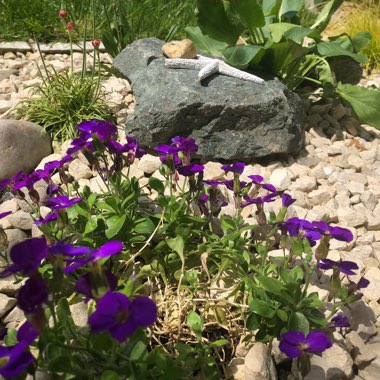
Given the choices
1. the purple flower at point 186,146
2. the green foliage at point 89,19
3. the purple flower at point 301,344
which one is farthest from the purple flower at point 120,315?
the green foliage at point 89,19

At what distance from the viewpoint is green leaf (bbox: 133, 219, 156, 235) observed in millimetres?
1624

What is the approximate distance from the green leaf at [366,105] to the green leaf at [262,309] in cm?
187

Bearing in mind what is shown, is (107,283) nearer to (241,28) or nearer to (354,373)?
(354,373)

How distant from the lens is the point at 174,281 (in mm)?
1718

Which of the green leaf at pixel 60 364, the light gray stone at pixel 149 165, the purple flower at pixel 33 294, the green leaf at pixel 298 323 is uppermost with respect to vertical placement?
the purple flower at pixel 33 294

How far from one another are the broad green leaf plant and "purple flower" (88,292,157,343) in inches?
80.5

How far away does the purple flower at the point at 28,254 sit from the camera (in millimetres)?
827

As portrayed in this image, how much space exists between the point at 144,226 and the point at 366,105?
1.84 meters

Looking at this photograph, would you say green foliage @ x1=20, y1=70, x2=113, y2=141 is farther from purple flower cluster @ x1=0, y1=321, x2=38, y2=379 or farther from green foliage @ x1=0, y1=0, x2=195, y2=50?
purple flower cluster @ x1=0, y1=321, x2=38, y2=379

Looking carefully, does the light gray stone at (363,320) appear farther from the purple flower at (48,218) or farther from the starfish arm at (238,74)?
the starfish arm at (238,74)

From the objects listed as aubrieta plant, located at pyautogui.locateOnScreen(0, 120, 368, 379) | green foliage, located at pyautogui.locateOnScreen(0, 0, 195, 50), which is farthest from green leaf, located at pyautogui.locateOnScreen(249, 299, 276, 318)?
green foliage, located at pyautogui.locateOnScreen(0, 0, 195, 50)

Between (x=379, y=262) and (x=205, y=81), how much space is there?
129 cm

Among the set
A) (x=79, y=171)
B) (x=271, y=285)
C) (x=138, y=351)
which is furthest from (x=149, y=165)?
(x=138, y=351)

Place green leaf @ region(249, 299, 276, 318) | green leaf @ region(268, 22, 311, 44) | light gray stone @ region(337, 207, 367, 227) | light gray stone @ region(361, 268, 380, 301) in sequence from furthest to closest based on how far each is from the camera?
green leaf @ region(268, 22, 311, 44) → light gray stone @ region(337, 207, 367, 227) → light gray stone @ region(361, 268, 380, 301) → green leaf @ region(249, 299, 276, 318)
